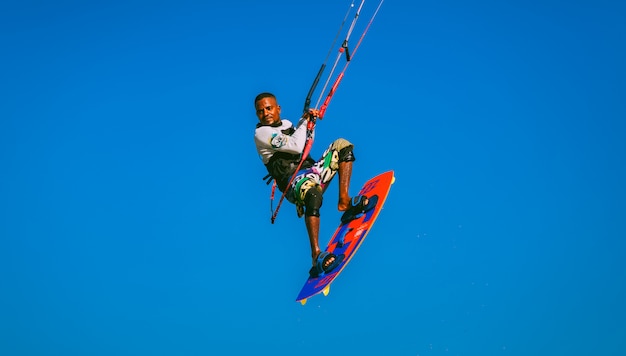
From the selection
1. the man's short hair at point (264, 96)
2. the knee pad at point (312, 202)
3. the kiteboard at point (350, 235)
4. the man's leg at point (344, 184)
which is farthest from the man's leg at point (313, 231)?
the man's short hair at point (264, 96)

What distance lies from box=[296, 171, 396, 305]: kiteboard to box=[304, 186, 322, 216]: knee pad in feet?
1.64

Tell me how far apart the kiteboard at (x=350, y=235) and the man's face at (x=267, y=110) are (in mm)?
1456

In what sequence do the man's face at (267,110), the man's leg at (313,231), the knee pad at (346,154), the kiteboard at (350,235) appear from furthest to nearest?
1. the knee pad at (346,154)
2. the man's face at (267,110)
3. the man's leg at (313,231)
4. the kiteboard at (350,235)

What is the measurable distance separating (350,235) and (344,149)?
0.96 metres

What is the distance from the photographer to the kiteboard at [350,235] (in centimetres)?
683

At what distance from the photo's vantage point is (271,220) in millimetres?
7477

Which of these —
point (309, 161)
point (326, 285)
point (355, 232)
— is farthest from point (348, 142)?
point (326, 285)

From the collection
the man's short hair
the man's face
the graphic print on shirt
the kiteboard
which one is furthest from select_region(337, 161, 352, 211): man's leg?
the man's short hair

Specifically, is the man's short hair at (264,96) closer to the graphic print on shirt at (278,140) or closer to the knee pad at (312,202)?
the graphic print on shirt at (278,140)

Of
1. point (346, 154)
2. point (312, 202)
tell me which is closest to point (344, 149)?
point (346, 154)

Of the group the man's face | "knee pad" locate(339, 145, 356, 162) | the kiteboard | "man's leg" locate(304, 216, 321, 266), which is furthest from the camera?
"knee pad" locate(339, 145, 356, 162)

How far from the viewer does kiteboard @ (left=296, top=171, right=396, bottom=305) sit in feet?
22.4

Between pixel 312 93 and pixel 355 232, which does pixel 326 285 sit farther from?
pixel 312 93

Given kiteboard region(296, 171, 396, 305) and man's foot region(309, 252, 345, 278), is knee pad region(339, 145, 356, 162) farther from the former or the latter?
man's foot region(309, 252, 345, 278)
